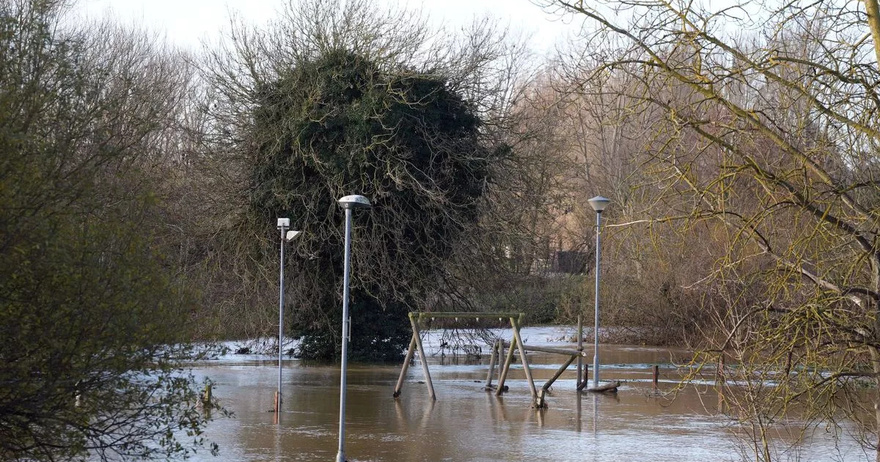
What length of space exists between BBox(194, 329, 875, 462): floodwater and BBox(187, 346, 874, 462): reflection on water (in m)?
0.02

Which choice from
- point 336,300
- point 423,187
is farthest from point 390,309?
point 423,187

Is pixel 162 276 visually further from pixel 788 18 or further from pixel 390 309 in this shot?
pixel 390 309

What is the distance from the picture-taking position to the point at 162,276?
9.56 m

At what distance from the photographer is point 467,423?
1664 cm

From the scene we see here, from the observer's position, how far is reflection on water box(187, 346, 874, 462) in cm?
Result: 1398

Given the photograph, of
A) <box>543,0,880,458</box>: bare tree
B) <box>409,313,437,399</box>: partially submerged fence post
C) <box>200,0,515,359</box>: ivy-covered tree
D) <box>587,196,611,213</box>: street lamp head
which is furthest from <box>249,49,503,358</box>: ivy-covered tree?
<box>543,0,880,458</box>: bare tree

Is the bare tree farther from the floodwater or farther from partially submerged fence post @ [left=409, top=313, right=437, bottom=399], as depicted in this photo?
partially submerged fence post @ [left=409, top=313, right=437, bottom=399]

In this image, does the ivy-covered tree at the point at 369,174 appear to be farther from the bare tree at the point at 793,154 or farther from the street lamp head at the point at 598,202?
the bare tree at the point at 793,154

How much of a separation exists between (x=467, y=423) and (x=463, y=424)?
5.0 inches

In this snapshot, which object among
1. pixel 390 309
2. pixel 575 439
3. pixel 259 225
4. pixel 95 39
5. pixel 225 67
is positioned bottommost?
pixel 575 439

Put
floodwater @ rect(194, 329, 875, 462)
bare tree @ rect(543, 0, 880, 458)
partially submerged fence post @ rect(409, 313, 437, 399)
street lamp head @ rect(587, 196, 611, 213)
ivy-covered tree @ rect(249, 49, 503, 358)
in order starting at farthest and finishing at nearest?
ivy-covered tree @ rect(249, 49, 503, 358) < street lamp head @ rect(587, 196, 611, 213) < partially submerged fence post @ rect(409, 313, 437, 399) < floodwater @ rect(194, 329, 875, 462) < bare tree @ rect(543, 0, 880, 458)

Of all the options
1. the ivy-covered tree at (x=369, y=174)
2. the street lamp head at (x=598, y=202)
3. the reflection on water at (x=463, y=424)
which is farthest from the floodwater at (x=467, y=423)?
the street lamp head at (x=598, y=202)

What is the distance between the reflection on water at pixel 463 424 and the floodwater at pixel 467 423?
2 centimetres

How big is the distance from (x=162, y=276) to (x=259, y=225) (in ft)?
57.1
